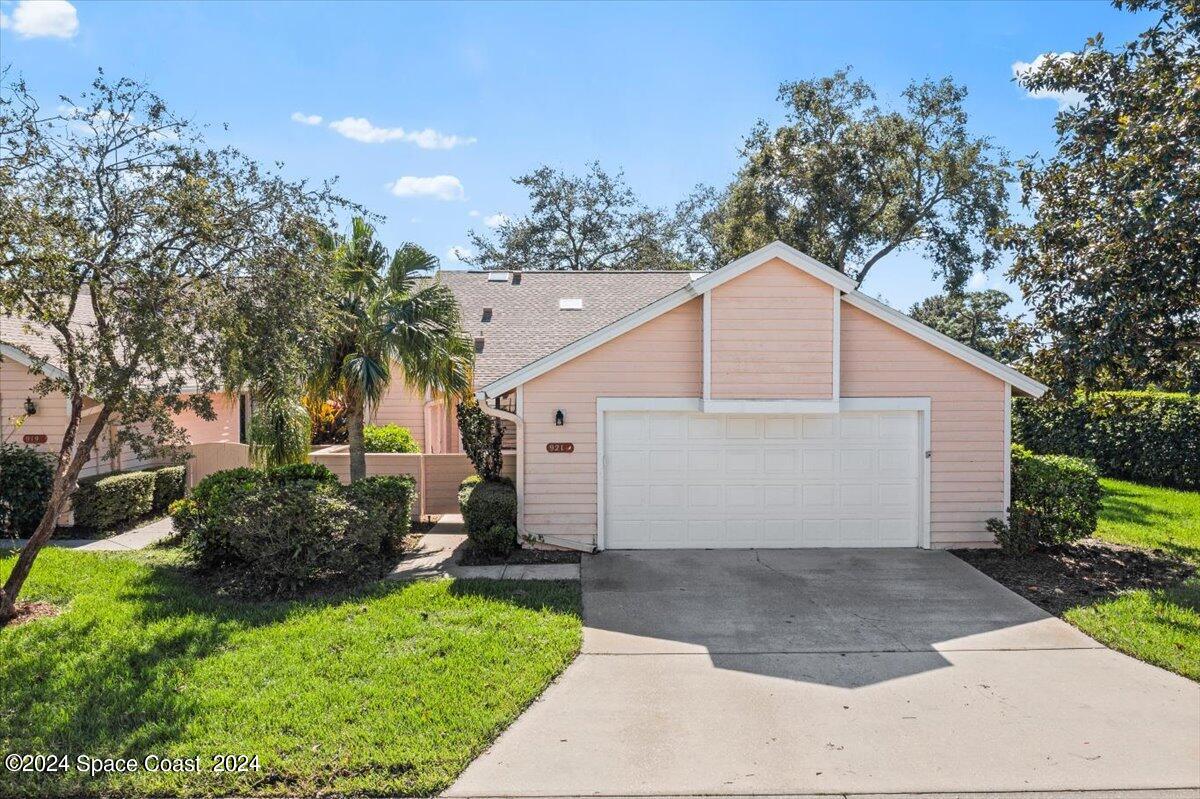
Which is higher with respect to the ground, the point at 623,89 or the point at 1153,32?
the point at 623,89

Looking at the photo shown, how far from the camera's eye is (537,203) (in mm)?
33406

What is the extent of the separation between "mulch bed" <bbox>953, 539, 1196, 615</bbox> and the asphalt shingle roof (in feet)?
26.6

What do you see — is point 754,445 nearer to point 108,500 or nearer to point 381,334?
point 381,334

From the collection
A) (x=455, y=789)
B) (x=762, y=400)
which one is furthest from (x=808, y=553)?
(x=455, y=789)

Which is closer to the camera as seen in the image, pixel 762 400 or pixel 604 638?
pixel 604 638

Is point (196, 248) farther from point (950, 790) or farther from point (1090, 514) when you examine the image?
point (1090, 514)

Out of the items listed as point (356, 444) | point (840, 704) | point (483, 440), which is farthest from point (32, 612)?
point (840, 704)

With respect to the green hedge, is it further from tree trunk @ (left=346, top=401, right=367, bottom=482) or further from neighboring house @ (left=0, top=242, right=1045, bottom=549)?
tree trunk @ (left=346, top=401, right=367, bottom=482)

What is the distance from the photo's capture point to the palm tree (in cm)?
1089

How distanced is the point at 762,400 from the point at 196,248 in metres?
7.23

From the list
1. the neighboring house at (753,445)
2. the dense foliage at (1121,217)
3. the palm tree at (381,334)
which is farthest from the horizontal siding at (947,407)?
the palm tree at (381,334)

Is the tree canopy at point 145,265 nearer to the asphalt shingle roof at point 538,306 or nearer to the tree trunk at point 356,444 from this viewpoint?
the tree trunk at point 356,444

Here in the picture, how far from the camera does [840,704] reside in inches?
231

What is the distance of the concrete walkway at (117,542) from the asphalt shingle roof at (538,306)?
5.77m
